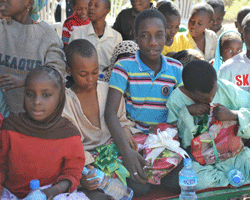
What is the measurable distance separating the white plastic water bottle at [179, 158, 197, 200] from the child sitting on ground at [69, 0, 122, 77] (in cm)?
172

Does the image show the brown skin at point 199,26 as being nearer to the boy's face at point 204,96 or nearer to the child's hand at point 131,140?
the boy's face at point 204,96

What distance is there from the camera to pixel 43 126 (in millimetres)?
2064

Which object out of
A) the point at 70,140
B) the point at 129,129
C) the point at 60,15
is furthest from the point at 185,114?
the point at 60,15

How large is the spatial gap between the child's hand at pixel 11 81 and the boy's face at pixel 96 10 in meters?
1.55

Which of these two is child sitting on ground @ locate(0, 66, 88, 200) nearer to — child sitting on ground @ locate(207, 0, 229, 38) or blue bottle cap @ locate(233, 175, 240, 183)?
blue bottle cap @ locate(233, 175, 240, 183)

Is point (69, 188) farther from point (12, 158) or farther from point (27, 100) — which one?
point (27, 100)

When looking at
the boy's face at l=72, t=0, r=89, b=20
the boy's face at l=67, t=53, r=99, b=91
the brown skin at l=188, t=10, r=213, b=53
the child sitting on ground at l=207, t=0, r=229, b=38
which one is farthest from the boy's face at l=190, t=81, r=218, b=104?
the child sitting on ground at l=207, t=0, r=229, b=38

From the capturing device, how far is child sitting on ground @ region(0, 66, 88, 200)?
80.4 inches

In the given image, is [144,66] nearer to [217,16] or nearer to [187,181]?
[187,181]

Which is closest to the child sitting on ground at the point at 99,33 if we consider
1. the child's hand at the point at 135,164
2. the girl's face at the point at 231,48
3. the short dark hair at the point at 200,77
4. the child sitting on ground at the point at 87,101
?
the child sitting on ground at the point at 87,101

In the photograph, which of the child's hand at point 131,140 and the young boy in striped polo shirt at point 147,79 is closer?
the child's hand at point 131,140

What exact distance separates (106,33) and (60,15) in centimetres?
330

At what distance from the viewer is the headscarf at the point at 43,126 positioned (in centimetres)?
205

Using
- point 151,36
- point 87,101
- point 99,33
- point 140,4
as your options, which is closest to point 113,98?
point 87,101
